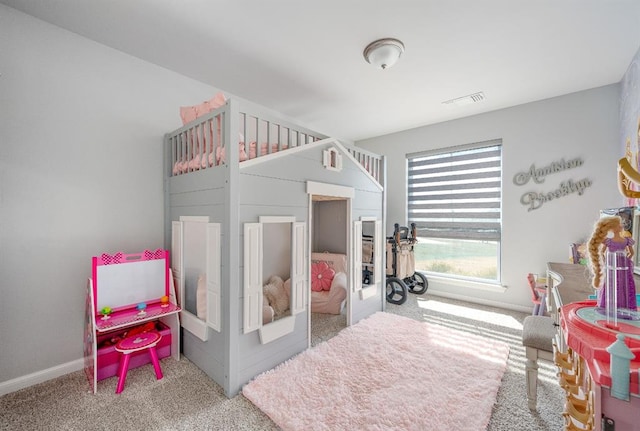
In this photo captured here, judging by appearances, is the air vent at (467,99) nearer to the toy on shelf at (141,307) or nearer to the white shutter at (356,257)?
the white shutter at (356,257)

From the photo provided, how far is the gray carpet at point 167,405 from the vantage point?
5.07 ft

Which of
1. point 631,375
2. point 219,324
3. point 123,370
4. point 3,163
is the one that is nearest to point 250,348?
point 219,324

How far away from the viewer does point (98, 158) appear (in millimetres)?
2164

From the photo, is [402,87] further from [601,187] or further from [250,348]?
[250,348]

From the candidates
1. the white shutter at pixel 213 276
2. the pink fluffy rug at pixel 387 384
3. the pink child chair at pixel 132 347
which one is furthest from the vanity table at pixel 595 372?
the pink child chair at pixel 132 347

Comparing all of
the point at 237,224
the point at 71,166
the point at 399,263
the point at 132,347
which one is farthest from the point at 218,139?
the point at 399,263

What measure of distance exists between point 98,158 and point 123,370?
1.63m

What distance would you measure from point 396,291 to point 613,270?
290cm

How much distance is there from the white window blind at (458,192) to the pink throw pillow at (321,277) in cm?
168

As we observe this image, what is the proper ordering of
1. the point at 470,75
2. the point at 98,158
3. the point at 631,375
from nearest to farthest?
the point at 631,375, the point at 98,158, the point at 470,75

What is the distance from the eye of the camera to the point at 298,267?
2283 millimetres

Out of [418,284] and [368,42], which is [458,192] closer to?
[418,284]

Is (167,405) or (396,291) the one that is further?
(396,291)

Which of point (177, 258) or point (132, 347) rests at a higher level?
point (177, 258)
